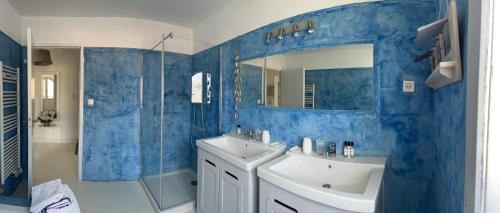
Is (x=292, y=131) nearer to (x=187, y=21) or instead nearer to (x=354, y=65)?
(x=354, y=65)

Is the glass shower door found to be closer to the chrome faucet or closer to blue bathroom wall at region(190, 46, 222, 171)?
blue bathroom wall at region(190, 46, 222, 171)

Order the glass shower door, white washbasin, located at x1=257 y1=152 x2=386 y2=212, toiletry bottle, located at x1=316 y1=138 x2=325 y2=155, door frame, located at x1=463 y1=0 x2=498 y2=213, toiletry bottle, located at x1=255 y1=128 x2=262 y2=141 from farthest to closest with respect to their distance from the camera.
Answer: the glass shower door, toiletry bottle, located at x1=255 y1=128 x2=262 y2=141, toiletry bottle, located at x1=316 y1=138 x2=325 y2=155, white washbasin, located at x1=257 y1=152 x2=386 y2=212, door frame, located at x1=463 y1=0 x2=498 y2=213

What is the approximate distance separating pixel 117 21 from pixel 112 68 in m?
0.65

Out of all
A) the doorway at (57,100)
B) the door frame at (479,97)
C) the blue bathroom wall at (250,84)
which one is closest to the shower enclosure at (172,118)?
the blue bathroom wall at (250,84)

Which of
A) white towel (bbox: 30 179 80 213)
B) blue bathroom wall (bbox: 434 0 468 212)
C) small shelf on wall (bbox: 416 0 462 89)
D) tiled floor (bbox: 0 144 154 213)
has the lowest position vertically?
tiled floor (bbox: 0 144 154 213)

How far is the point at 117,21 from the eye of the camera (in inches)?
121

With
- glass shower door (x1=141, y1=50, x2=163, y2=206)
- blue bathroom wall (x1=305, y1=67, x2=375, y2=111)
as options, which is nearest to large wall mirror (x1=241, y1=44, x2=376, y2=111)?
blue bathroom wall (x1=305, y1=67, x2=375, y2=111)

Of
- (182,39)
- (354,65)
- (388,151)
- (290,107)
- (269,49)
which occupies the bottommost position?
(388,151)

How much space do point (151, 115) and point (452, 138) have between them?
123 inches

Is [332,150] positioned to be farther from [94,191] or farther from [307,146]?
[94,191]

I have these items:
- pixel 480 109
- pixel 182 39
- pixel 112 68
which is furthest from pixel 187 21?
pixel 480 109

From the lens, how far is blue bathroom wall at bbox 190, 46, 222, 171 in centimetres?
281

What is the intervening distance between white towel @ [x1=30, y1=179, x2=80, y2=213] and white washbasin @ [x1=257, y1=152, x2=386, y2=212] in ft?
3.73

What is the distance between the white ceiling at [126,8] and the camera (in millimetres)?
2604
